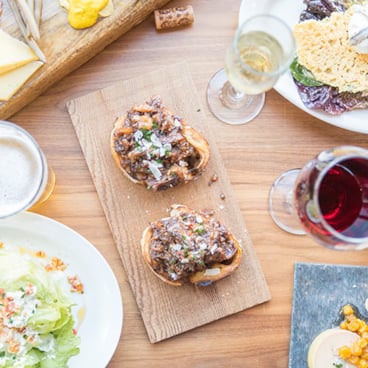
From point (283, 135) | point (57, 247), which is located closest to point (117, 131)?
point (57, 247)

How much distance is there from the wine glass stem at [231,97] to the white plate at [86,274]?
0.64 m

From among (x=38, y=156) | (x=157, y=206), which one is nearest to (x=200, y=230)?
(x=157, y=206)

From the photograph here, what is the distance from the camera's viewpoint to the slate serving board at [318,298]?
200 centimetres

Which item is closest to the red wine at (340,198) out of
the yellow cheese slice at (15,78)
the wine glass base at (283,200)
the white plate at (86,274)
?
the wine glass base at (283,200)

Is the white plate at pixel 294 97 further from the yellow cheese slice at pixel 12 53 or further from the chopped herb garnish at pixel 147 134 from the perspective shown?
the yellow cheese slice at pixel 12 53

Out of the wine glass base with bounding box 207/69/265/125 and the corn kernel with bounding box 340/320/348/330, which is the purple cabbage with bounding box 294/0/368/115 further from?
the corn kernel with bounding box 340/320/348/330

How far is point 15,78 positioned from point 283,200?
3.07 feet

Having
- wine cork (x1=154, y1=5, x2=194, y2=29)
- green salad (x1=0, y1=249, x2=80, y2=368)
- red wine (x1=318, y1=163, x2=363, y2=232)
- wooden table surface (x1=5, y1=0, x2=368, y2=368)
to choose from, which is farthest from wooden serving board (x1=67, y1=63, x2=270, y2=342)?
red wine (x1=318, y1=163, x2=363, y2=232)

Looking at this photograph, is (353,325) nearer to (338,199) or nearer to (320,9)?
(338,199)

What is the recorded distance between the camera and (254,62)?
71.4 inches

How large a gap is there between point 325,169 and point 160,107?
1.91 feet

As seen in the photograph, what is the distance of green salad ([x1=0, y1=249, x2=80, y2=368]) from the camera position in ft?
5.80

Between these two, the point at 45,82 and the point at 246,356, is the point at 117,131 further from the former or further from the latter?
the point at 246,356

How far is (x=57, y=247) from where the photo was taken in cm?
195
